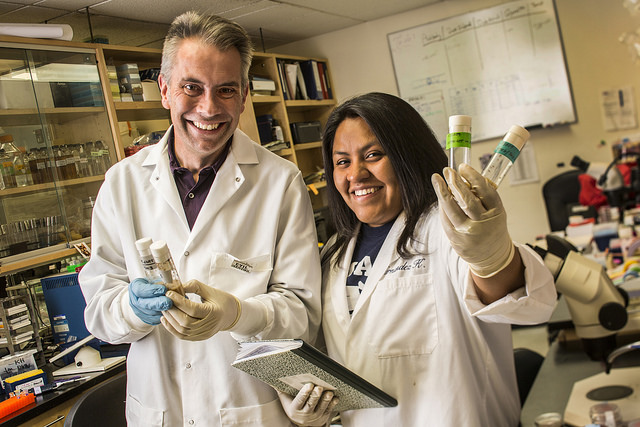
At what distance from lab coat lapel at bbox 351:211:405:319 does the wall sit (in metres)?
4.05

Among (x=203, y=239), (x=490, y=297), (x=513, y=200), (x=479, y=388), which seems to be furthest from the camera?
(x=513, y=200)

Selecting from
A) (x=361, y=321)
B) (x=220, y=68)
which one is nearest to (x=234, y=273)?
(x=361, y=321)

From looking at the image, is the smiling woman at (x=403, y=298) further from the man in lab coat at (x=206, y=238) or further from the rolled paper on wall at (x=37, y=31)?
the rolled paper on wall at (x=37, y=31)

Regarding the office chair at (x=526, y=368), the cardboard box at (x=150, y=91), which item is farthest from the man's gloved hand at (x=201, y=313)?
the cardboard box at (x=150, y=91)

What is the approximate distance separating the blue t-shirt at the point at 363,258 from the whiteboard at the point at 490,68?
3.97 meters

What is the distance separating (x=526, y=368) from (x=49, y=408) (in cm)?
194

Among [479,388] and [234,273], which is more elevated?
[234,273]

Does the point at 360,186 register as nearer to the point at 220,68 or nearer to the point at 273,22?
the point at 220,68

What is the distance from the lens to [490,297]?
1144mm

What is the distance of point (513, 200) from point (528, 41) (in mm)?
1359

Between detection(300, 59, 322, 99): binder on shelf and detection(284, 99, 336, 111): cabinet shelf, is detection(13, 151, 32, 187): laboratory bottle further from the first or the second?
detection(300, 59, 322, 99): binder on shelf

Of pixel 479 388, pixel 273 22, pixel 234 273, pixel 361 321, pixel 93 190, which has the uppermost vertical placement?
pixel 273 22

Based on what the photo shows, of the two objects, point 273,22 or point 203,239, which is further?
point 273,22

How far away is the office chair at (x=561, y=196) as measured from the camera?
15.5ft
